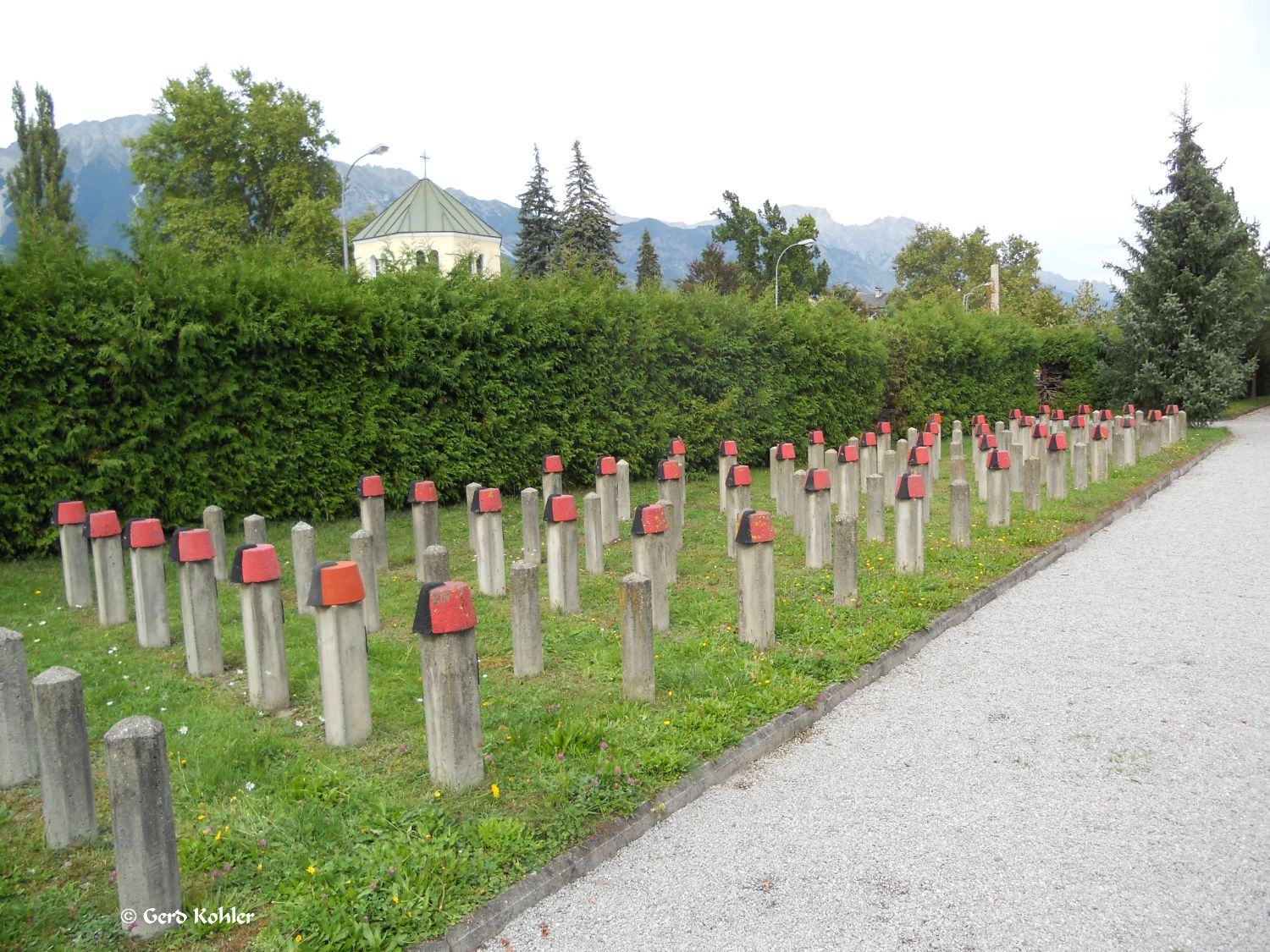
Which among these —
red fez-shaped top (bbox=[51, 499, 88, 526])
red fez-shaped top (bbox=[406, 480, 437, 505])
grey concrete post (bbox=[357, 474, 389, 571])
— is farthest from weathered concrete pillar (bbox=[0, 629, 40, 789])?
red fez-shaped top (bbox=[406, 480, 437, 505])

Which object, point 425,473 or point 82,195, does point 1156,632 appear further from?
point 82,195

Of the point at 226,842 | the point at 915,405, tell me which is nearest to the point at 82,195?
the point at 915,405

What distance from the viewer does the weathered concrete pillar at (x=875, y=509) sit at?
10172 mm

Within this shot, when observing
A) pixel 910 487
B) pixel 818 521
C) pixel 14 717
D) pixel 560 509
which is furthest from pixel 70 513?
pixel 910 487

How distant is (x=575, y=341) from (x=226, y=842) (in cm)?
1117

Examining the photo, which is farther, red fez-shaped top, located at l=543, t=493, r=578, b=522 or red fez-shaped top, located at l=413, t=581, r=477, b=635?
red fez-shaped top, located at l=543, t=493, r=578, b=522

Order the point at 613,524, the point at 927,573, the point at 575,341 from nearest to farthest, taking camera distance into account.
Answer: the point at 927,573 → the point at 613,524 → the point at 575,341

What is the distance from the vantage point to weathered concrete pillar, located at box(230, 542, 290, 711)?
5637mm

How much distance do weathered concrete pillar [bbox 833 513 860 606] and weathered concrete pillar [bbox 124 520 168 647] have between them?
5.45 m

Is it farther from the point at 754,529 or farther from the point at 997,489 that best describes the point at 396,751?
the point at 997,489

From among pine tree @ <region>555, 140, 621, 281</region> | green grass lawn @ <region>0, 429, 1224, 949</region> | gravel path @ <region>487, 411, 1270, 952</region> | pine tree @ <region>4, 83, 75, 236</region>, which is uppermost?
pine tree @ <region>4, 83, 75, 236</region>

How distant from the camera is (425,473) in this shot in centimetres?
1295

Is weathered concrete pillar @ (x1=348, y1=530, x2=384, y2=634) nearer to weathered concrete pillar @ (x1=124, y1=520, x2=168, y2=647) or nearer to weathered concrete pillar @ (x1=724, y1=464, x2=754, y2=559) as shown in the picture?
weathered concrete pillar @ (x1=124, y1=520, x2=168, y2=647)

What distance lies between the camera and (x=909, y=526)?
8625 millimetres
